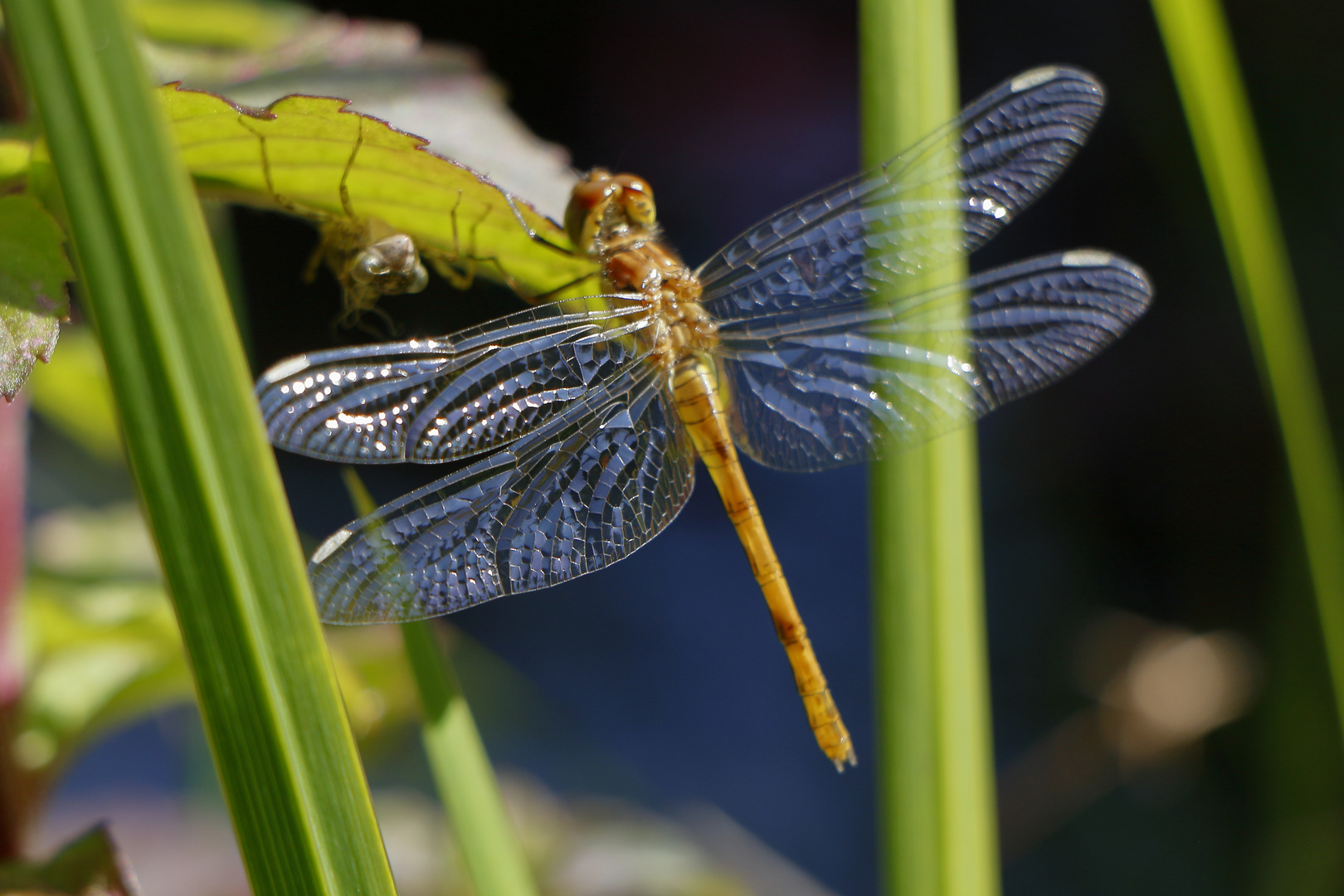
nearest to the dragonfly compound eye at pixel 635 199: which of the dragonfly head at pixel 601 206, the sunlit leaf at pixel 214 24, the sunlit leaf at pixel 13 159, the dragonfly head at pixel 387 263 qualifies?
the dragonfly head at pixel 601 206

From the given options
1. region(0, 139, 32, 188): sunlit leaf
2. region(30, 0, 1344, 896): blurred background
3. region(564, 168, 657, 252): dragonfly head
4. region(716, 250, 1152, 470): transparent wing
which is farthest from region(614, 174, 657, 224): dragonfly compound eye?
region(30, 0, 1344, 896): blurred background

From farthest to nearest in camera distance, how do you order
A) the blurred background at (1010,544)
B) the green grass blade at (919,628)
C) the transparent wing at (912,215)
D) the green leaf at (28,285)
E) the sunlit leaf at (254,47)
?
1. the blurred background at (1010,544)
2. the transparent wing at (912,215)
3. the sunlit leaf at (254,47)
4. the green grass blade at (919,628)
5. the green leaf at (28,285)

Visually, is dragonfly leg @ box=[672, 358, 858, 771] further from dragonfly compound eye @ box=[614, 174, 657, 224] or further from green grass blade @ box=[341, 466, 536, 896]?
green grass blade @ box=[341, 466, 536, 896]

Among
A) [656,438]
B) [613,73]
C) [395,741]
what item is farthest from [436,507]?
[613,73]

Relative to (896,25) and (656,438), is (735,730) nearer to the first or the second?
(656,438)

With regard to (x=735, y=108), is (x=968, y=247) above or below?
below

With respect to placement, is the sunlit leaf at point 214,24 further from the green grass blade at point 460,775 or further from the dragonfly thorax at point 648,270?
the green grass blade at point 460,775
